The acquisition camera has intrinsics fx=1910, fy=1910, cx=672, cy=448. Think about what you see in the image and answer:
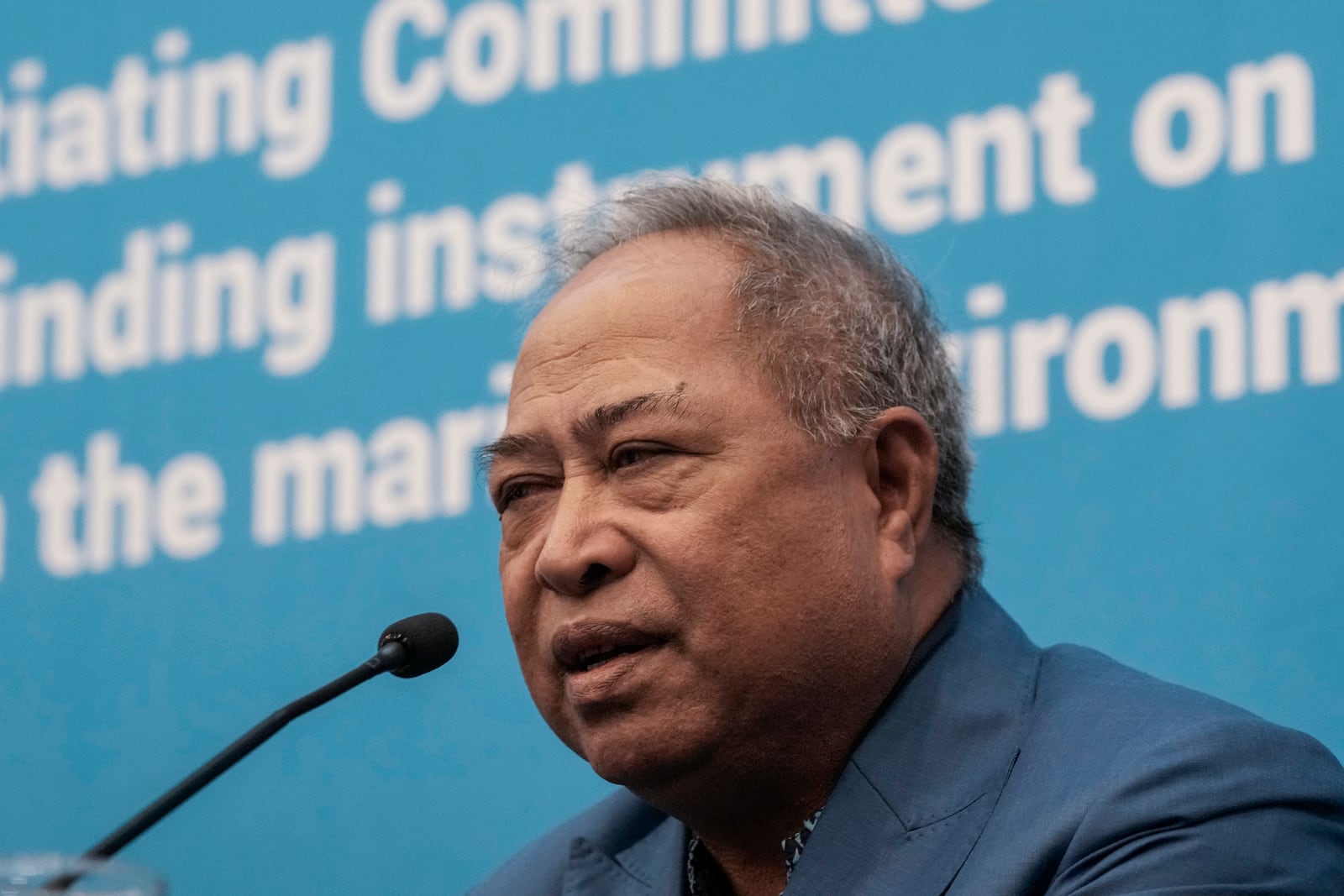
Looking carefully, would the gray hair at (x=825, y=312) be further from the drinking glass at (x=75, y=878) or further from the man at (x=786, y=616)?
the drinking glass at (x=75, y=878)

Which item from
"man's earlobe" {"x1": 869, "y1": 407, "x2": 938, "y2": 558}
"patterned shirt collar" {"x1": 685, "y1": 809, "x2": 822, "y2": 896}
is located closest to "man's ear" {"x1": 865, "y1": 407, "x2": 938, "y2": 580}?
"man's earlobe" {"x1": 869, "y1": 407, "x2": 938, "y2": 558}

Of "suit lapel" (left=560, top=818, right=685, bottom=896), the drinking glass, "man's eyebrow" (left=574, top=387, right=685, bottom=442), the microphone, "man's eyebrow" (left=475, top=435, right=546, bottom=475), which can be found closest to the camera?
the drinking glass

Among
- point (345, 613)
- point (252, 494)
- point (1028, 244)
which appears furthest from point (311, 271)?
point (1028, 244)

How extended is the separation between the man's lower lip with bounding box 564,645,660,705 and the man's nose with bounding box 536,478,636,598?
9 centimetres

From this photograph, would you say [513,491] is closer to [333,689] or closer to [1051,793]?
[333,689]

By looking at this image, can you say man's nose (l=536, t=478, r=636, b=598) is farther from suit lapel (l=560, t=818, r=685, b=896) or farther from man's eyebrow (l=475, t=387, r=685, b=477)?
suit lapel (l=560, t=818, r=685, b=896)

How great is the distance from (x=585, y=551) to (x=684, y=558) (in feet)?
0.37

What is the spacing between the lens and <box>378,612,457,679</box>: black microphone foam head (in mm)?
2162

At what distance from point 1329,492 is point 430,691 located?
1435mm

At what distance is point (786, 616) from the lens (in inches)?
84.6

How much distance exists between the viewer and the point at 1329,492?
8.46 ft

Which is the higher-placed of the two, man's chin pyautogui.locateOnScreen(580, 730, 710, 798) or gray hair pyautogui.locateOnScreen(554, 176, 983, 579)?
gray hair pyautogui.locateOnScreen(554, 176, 983, 579)

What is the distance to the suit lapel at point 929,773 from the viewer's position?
2.08 m

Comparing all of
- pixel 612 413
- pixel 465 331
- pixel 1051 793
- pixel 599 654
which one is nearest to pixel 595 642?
pixel 599 654
